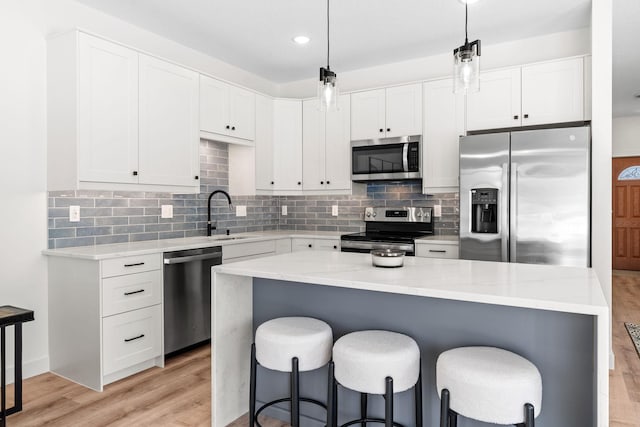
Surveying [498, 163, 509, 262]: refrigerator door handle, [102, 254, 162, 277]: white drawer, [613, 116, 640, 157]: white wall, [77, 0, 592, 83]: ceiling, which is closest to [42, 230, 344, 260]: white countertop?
[102, 254, 162, 277]: white drawer

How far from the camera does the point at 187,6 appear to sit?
10.6 feet

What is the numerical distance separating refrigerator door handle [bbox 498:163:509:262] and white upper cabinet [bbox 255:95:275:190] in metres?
2.38

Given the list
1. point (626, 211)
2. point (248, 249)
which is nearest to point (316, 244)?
point (248, 249)

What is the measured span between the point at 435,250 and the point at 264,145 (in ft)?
6.83

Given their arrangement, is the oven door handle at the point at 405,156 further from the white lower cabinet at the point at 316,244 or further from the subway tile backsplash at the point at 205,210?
the white lower cabinet at the point at 316,244

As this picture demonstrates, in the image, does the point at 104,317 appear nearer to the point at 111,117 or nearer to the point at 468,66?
the point at 111,117

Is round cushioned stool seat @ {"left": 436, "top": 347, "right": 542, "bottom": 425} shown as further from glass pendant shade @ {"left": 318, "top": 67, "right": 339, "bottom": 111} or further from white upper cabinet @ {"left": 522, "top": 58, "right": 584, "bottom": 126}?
white upper cabinet @ {"left": 522, "top": 58, "right": 584, "bottom": 126}

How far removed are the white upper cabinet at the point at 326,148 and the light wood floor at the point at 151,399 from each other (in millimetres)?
2181

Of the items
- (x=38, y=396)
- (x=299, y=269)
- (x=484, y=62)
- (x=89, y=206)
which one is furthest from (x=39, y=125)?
(x=484, y=62)

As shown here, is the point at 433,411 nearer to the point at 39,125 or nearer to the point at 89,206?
the point at 89,206

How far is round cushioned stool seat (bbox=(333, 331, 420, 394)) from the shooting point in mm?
1657

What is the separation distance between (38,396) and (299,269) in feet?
6.44

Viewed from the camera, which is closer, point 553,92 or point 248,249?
point 553,92

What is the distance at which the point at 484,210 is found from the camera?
11.2 ft
